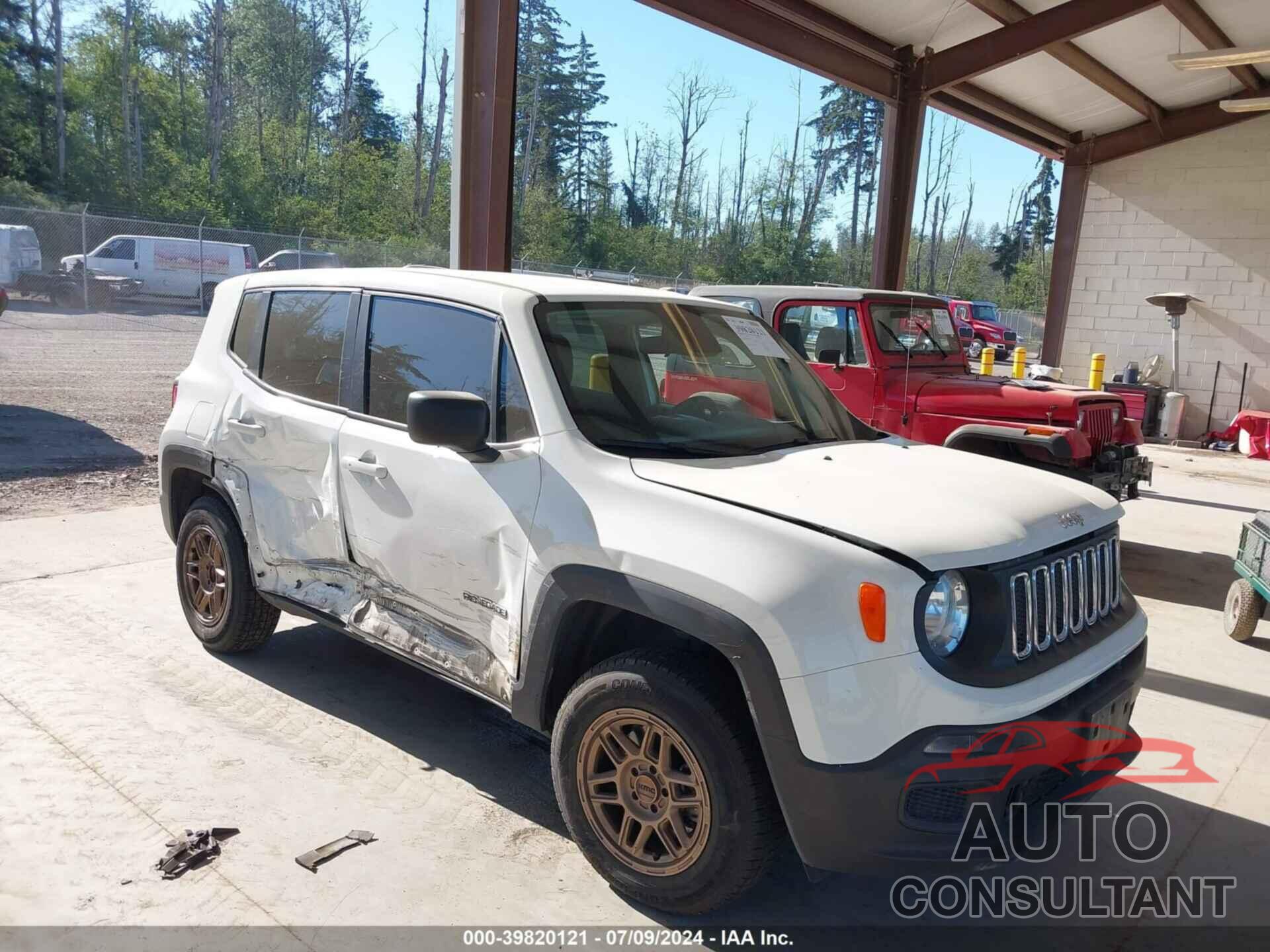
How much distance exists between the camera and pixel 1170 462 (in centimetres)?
1430

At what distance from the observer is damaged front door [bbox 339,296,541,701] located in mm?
3172

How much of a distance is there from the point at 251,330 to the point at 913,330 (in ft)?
18.2

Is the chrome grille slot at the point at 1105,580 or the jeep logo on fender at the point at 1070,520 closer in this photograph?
the jeep logo on fender at the point at 1070,520

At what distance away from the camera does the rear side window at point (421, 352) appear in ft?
11.4

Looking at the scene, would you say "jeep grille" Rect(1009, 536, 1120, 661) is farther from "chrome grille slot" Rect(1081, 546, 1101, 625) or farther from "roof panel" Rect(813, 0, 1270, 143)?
"roof panel" Rect(813, 0, 1270, 143)

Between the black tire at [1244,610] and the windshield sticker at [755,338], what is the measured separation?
3516 millimetres

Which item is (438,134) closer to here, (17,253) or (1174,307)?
(17,253)

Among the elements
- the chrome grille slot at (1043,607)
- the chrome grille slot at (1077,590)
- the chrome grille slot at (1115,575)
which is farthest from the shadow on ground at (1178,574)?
the chrome grille slot at (1043,607)

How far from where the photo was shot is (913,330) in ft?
26.9

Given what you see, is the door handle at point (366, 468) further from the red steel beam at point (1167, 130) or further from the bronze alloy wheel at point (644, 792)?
the red steel beam at point (1167, 130)

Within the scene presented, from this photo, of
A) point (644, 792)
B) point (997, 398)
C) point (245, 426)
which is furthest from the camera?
point (997, 398)

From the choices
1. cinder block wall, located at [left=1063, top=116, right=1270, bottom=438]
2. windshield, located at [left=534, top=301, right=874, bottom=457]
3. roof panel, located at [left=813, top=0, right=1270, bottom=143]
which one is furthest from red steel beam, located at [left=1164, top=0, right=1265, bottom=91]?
windshield, located at [left=534, top=301, right=874, bottom=457]

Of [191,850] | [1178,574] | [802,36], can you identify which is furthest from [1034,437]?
[802,36]

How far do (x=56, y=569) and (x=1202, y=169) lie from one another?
18580 millimetres
